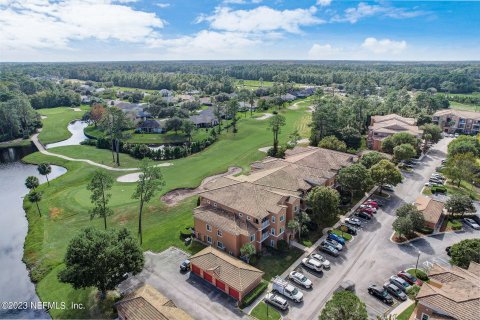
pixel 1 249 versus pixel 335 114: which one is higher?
pixel 335 114

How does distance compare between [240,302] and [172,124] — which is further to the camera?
[172,124]

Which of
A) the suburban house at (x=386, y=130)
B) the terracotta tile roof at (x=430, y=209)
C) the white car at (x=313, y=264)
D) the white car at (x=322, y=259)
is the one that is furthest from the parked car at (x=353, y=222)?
the suburban house at (x=386, y=130)

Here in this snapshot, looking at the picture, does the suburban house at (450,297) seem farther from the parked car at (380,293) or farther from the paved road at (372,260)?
the paved road at (372,260)

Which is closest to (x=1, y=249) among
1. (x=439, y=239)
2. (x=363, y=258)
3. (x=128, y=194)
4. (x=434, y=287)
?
(x=128, y=194)

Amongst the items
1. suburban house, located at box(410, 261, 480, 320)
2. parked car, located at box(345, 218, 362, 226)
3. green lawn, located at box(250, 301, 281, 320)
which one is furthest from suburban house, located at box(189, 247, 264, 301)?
parked car, located at box(345, 218, 362, 226)

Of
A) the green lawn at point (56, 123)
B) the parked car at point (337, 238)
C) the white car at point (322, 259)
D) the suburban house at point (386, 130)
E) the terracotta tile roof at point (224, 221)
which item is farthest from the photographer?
the green lawn at point (56, 123)

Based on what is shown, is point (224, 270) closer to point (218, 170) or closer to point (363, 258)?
point (363, 258)
